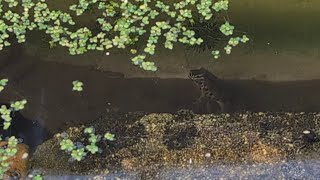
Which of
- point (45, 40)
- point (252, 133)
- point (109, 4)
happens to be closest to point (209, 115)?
point (252, 133)

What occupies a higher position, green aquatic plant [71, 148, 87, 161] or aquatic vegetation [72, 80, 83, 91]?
aquatic vegetation [72, 80, 83, 91]

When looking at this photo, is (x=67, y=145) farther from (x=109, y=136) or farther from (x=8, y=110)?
(x=8, y=110)

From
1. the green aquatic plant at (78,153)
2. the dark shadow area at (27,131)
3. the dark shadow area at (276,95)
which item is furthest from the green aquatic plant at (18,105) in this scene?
the dark shadow area at (276,95)

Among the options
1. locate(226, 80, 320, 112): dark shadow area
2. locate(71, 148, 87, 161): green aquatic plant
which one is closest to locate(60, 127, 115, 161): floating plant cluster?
locate(71, 148, 87, 161): green aquatic plant

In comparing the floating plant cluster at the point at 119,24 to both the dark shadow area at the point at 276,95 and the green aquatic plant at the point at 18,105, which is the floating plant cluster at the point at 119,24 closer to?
the dark shadow area at the point at 276,95

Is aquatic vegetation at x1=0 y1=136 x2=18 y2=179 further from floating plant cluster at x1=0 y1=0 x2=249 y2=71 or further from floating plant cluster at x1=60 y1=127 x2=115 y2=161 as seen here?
floating plant cluster at x1=0 y1=0 x2=249 y2=71

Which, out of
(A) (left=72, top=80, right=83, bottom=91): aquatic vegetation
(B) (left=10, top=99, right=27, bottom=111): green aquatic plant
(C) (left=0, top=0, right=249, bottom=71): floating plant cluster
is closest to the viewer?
(B) (left=10, top=99, right=27, bottom=111): green aquatic plant
